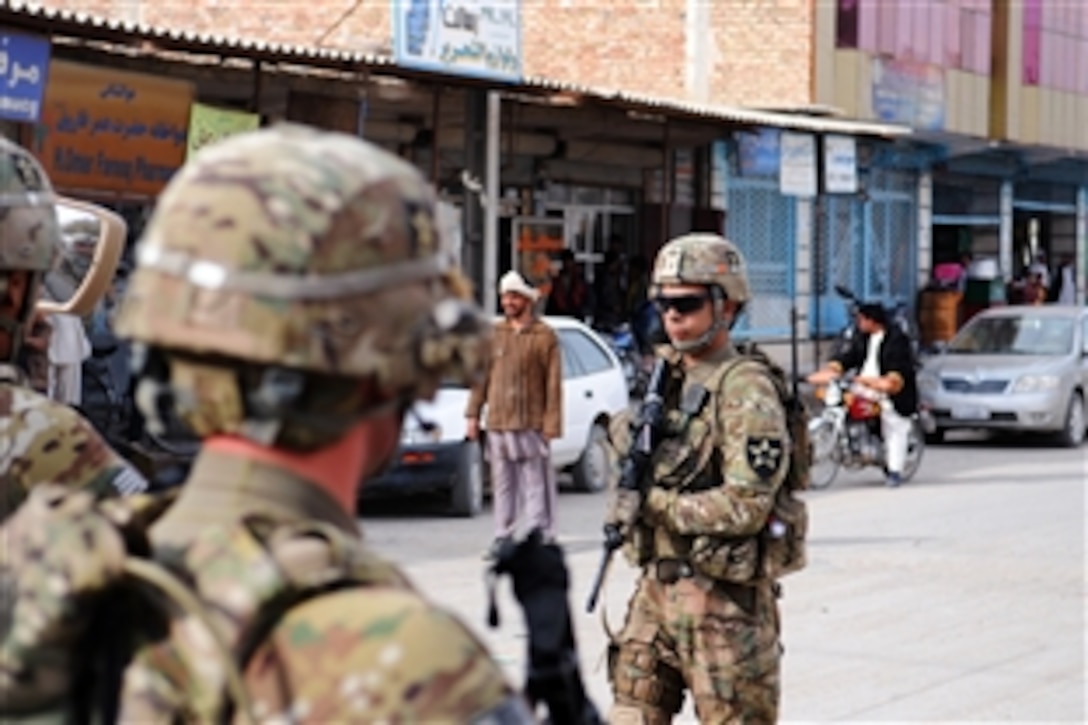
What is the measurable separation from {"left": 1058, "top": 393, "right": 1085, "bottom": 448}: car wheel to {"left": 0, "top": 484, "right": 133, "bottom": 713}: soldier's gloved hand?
76.9 ft

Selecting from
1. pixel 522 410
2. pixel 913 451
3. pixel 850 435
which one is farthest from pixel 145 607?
pixel 913 451

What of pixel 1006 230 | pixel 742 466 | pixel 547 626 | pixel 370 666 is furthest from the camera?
pixel 1006 230

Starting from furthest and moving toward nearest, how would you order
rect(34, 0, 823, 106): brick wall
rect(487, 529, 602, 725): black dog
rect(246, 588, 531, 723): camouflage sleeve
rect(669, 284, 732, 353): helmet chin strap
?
rect(34, 0, 823, 106): brick wall
rect(669, 284, 732, 353): helmet chin strap
rect(487, 529, 602, 725): black dog
rect(246, 588, 531, 723): camouflage sleeve

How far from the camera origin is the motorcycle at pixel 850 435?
20.0 metres

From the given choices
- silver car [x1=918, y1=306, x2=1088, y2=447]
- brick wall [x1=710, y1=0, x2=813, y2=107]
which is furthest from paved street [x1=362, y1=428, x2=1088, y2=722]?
brick wall [x1=710, y1=0, x2=813, y2=107]

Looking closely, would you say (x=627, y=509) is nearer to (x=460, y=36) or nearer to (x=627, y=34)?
(x=460, y=36)

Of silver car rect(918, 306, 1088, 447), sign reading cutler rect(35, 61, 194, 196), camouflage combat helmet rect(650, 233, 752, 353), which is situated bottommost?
silver car rect(918, 306, 1088, 447)

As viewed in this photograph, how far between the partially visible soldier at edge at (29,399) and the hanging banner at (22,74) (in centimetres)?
1192

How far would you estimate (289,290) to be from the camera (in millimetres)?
2193

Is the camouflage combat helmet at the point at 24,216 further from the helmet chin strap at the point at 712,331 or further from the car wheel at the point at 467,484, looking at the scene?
the car wheel at the point at 467,484

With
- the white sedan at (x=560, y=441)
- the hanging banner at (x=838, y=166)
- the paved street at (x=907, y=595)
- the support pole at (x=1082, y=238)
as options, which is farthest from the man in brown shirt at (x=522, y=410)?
the support pole at (x=1082, y=238)

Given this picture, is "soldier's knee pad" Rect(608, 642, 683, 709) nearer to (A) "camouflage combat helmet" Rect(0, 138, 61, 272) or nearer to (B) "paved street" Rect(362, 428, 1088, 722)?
(A) "camouflage combat helmet" Rect(0, 138, 61, 272)

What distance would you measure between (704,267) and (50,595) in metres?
4.26

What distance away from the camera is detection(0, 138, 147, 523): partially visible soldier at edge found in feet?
11.4
